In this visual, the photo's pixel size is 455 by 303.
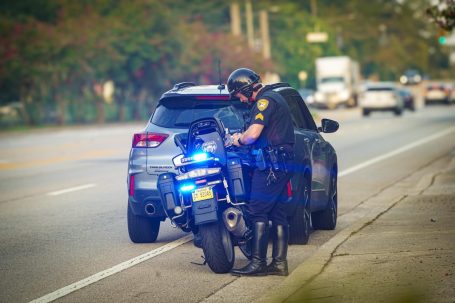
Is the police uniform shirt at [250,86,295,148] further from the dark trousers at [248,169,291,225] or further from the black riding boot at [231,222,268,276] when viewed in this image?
the black riding boot at [231,222,268,276]

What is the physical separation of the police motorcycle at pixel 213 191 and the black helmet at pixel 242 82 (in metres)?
0.32

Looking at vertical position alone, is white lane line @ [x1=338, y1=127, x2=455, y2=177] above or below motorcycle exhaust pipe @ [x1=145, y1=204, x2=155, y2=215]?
below

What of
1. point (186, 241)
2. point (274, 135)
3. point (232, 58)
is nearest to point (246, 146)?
point (274, 135)

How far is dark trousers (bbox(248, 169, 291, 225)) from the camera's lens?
9.77m

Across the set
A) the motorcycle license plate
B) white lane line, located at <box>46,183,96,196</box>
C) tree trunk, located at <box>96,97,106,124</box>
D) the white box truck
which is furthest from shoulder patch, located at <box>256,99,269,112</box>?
the white box truck

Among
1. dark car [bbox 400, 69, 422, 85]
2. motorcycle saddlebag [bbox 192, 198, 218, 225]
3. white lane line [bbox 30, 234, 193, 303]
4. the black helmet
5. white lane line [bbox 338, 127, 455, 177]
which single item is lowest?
dark car [bbox 400, 69, 422, 85]

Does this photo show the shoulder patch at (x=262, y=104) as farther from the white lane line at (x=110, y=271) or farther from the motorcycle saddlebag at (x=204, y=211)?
the white lane line at (x=110, y=271)

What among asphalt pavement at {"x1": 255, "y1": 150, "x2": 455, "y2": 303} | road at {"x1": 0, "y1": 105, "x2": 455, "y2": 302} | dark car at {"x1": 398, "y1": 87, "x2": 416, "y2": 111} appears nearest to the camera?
asphalt pavement at {"x1": 255, "y1": 150, "x2": 455, "y2": 303}

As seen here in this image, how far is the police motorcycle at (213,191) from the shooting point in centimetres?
977

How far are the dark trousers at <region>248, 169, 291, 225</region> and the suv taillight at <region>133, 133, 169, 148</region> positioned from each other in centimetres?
234

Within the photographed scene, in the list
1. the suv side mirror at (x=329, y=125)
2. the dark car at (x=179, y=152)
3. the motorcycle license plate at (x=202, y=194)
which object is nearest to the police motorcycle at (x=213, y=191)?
the motorcycle license plate at (x=202, y=194)

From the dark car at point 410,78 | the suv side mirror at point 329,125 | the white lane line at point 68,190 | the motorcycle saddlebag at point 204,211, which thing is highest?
the suv side mirror at point 329,125

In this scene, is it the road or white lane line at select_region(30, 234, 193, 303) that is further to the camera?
the road

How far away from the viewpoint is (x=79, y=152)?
32.7m
